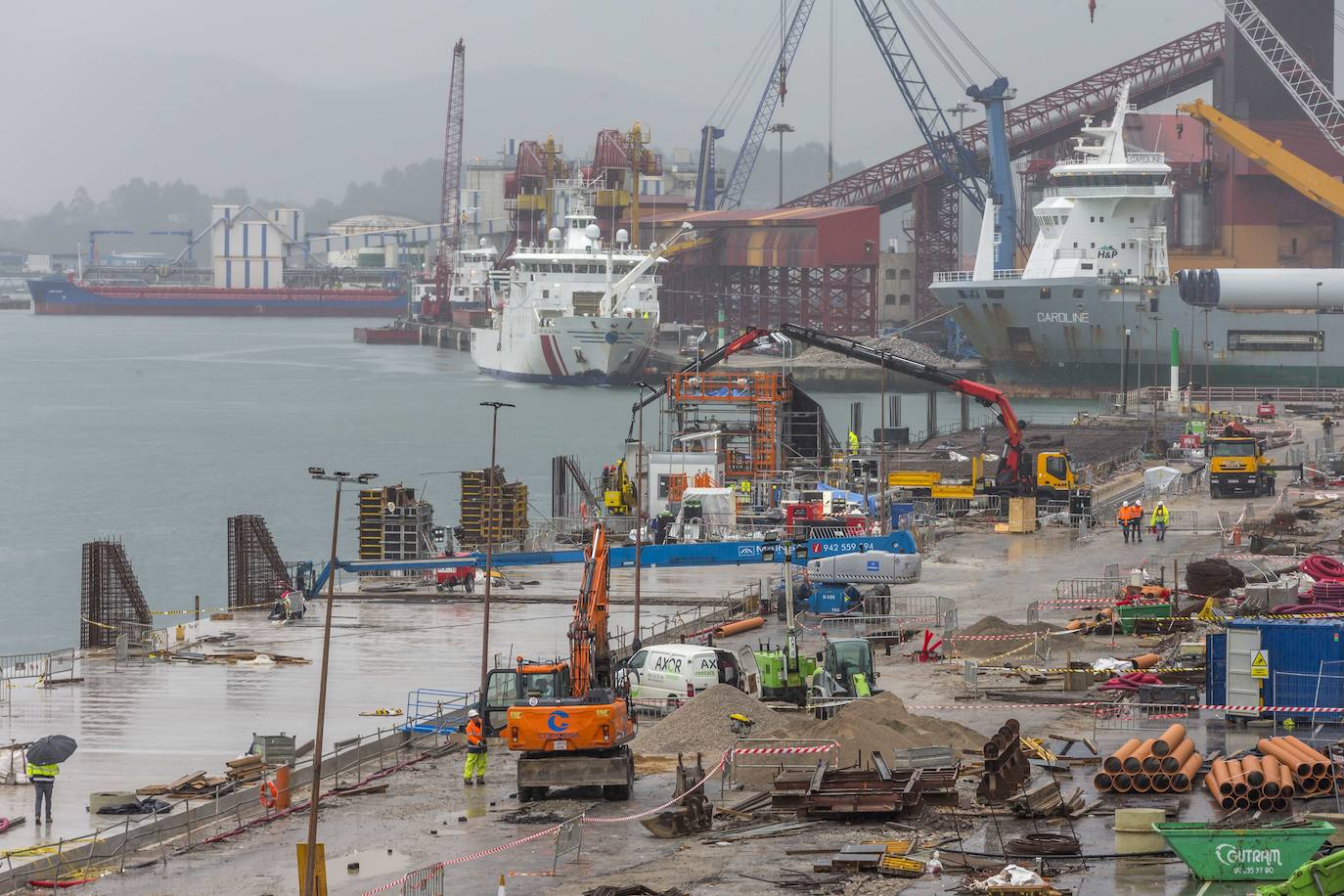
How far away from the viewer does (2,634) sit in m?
45.3

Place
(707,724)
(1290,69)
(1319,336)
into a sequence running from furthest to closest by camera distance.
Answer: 1. (1290,69)
2. (1319,336)
3. (707,724)

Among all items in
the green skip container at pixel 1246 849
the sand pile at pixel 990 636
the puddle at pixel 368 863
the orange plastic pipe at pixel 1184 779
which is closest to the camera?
the green skip container at pixel 1246 849

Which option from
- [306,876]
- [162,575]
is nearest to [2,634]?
[162,575]

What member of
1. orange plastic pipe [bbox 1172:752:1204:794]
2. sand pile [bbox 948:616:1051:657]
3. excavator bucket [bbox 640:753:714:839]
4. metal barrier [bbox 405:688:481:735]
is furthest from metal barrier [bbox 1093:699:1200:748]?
metal barrier [bbox 405:688:481:735]

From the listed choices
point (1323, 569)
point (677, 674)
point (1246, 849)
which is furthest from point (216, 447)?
point (1246, 849)

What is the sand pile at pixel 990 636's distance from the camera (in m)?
28.5

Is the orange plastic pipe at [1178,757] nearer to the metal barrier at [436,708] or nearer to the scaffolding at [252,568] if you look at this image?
the metal barrier at [436,708]

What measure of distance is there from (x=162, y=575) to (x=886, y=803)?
3990 centimetres

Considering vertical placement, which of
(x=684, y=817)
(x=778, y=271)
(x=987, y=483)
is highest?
(x=778, y=271)

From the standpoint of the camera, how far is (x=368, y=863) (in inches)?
698

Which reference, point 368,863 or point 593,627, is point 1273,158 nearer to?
point 593,627

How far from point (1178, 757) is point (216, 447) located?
250 feet

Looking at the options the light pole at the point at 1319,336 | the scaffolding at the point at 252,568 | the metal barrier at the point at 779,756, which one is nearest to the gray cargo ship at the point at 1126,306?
the light pole at the point at 1319,336

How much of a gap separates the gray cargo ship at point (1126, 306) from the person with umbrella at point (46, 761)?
75767mm
